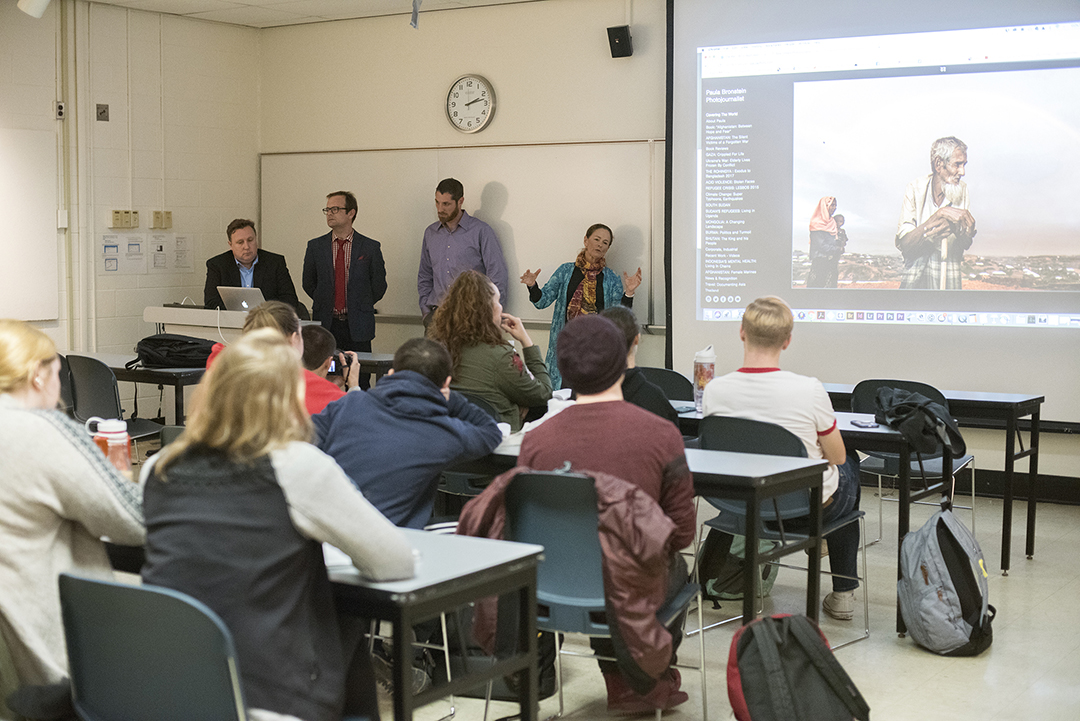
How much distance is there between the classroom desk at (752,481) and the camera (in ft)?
9.49

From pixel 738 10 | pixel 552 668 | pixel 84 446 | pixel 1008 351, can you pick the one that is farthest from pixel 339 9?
pixel 84 446

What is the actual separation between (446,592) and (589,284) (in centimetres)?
477

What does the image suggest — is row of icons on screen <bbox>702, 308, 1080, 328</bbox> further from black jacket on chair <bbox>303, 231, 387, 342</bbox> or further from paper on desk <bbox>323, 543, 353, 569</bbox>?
paper on desk <bbox>323, 543, 353, 569</bbox>

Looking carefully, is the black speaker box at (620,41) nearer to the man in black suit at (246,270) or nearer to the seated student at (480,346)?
the man in black suit at (246,270)

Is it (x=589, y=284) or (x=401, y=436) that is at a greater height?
(x=589, y=284)

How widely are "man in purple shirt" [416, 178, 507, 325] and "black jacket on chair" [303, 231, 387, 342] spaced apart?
0.39m

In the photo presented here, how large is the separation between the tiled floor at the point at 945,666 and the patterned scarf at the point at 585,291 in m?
2.52

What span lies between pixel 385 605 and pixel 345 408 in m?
1.04

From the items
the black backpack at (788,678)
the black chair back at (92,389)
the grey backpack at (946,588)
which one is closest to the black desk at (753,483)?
the black backpack at (788,678)

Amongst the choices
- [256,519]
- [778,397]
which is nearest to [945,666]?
[778,397]

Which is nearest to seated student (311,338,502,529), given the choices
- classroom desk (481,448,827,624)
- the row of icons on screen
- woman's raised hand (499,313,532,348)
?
classroom desk (481,448,827,624)

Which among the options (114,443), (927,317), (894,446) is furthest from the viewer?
(927,317)

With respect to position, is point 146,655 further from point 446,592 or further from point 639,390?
point 639,390

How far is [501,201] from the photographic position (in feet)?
23.5
